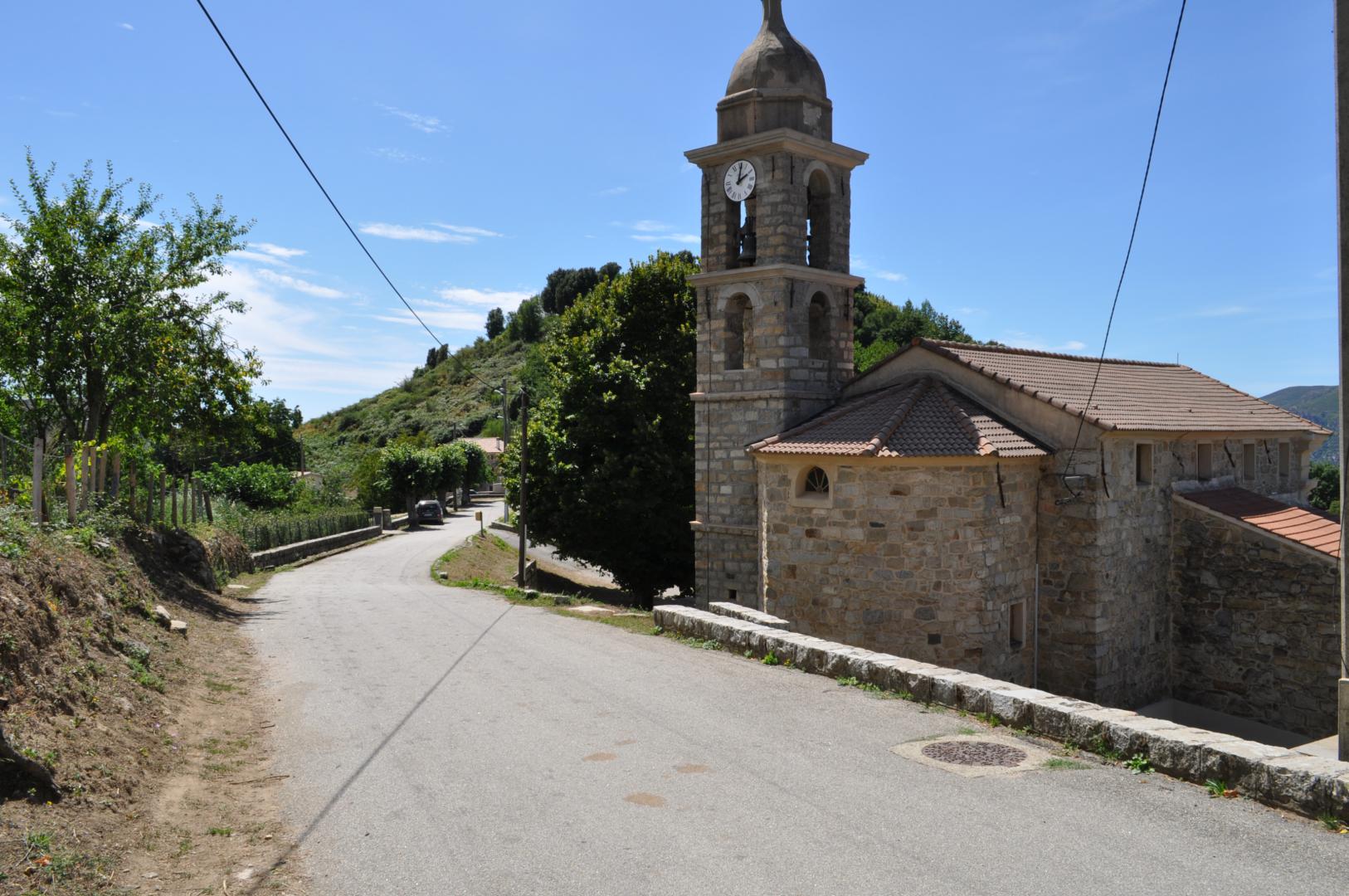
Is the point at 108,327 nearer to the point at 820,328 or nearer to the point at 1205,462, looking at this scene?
the point at 820,328

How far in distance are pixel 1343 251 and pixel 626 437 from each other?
19.2m

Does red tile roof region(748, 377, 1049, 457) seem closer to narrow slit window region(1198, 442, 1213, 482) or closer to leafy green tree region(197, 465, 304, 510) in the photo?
narrow slit window region(1198, 442, 1213, 482)

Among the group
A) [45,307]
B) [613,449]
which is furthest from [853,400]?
[45,307]

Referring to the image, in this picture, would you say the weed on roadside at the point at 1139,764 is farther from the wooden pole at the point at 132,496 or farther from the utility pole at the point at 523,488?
the utility pole at the point at 523,488

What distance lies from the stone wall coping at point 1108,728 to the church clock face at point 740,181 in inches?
402

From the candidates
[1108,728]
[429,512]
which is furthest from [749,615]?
[429,512]

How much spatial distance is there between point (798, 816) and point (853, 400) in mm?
12285

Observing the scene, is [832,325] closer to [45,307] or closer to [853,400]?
[853,400]

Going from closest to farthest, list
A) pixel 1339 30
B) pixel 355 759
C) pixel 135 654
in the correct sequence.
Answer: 1. pixel 1339 30
2. pixel 355 759
3. pixel 135 654

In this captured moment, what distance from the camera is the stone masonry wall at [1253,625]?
623 inches

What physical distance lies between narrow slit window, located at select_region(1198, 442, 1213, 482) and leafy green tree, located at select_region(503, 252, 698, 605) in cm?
1190

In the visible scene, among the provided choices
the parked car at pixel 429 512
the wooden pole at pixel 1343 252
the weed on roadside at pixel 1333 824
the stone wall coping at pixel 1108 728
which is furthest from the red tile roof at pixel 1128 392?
the parked car at pixel 429 512

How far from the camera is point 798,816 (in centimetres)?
639

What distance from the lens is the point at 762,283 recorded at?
18.3 m
